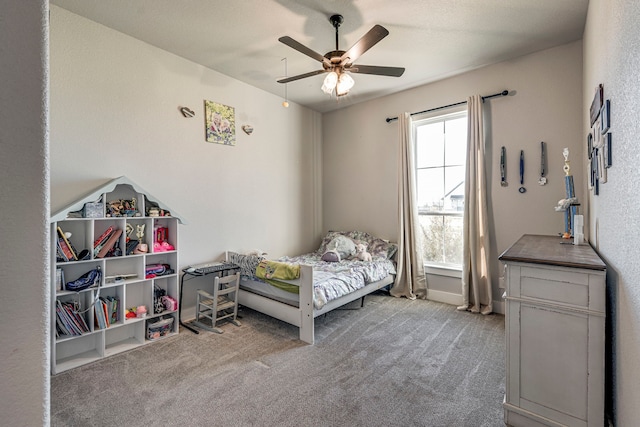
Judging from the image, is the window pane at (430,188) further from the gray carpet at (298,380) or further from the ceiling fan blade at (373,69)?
the ceiling fan blade at (373,69)

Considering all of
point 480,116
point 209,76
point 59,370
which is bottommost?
point 59,370

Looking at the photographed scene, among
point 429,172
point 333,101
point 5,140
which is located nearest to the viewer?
point 5,140

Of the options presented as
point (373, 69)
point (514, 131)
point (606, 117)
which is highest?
point (373, 69)

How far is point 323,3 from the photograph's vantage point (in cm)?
233

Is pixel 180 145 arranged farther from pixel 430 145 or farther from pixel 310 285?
pixel 430 145

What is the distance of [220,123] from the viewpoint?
351cm

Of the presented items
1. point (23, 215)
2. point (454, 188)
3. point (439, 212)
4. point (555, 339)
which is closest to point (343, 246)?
point (439, 212)

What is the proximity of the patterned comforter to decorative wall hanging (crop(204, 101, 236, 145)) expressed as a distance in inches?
71.6

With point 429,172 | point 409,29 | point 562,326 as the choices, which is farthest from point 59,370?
point 429,172

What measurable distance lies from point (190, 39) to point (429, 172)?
10.6 feet

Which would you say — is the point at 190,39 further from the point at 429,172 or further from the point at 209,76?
the point at 429,172

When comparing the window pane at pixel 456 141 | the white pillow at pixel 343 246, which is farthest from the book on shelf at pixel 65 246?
the window pane at pixel 456 141

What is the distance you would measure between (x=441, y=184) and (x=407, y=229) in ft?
2.48

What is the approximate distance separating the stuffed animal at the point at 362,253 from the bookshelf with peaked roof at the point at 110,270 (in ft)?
7.27
